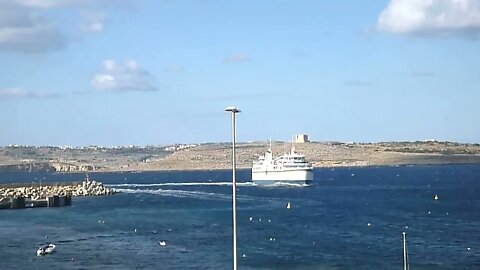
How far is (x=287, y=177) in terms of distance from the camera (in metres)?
150

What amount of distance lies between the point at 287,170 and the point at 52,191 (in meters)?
48.9

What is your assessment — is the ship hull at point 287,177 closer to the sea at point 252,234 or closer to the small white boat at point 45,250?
the sea at point 252,234

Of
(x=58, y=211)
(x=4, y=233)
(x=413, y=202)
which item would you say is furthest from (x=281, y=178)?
(x=4, y=233)

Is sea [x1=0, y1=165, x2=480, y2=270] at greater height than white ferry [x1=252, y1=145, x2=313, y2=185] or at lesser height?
lesser

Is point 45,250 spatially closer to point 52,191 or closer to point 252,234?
point 252,234

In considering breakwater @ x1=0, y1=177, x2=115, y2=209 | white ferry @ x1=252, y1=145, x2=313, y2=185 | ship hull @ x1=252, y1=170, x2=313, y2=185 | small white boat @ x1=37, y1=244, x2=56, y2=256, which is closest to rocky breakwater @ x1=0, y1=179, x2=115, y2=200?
breakwater @ x1=0, y1=177, x2=115, y2=209

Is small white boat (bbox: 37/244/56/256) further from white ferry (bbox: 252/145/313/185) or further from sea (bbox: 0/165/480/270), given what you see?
white ferry (bbox: 252/145/313/185)

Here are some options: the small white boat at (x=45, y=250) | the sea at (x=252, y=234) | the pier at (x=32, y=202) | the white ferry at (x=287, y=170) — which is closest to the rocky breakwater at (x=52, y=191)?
the pier at (x=32, y=202)

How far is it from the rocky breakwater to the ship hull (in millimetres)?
34472

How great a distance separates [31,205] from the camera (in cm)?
10012

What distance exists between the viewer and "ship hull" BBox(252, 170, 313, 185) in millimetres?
147125

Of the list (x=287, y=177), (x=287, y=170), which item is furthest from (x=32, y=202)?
(x=287, y=177)

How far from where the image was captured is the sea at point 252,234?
5003 cm

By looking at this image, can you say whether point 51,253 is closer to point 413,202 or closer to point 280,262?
point 280,262
